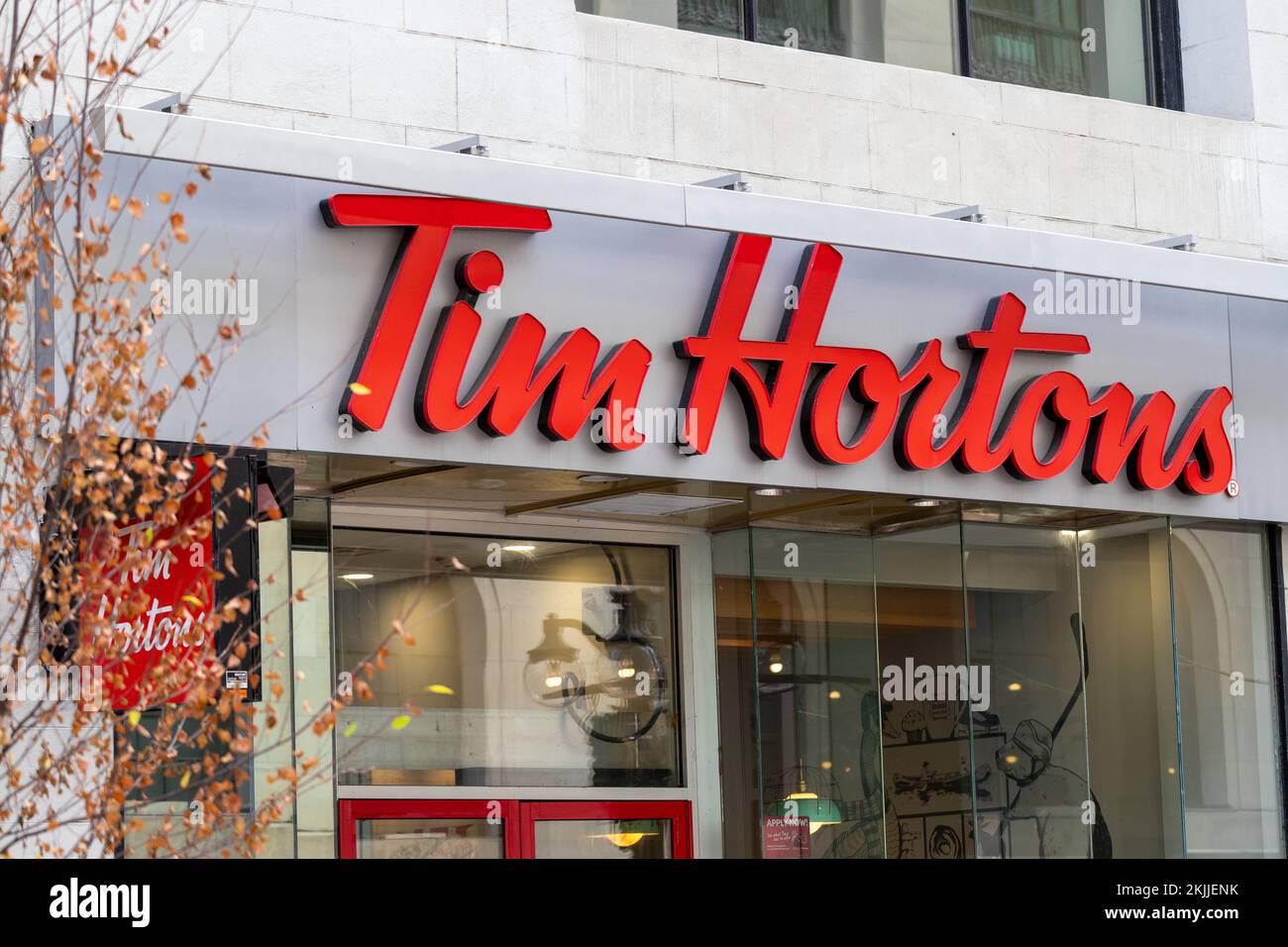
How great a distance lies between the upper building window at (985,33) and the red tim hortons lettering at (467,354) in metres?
2.16

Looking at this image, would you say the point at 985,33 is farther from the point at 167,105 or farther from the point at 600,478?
the point at 167,105

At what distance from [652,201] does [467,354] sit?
1228 millimetres

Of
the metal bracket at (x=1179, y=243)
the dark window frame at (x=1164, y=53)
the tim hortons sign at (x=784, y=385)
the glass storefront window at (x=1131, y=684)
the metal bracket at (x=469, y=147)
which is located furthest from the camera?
the dark window frame at (x=1164, y=53)

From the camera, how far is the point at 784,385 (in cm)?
1029

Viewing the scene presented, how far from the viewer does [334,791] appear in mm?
9836

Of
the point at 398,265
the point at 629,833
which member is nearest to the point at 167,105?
the point at 398,265

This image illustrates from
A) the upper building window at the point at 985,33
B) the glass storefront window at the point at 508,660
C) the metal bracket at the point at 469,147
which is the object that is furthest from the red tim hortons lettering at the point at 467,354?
the upper building window at the point at 985,33

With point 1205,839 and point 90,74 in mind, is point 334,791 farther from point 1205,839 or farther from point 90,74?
point 1205,839

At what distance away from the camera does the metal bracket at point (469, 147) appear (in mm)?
9555

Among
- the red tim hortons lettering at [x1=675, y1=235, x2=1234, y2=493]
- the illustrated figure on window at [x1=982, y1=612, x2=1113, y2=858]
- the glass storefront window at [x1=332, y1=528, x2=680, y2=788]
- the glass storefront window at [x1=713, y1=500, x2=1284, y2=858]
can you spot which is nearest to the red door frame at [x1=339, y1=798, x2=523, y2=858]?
the glass storefront window at [x1=332, y1=528, x2=680, y2=788]

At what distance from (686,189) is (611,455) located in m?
1.39

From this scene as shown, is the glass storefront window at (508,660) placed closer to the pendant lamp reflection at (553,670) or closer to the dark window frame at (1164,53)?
the pendant lamp reflection at (553,670)

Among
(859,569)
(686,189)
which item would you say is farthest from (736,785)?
(686,189)

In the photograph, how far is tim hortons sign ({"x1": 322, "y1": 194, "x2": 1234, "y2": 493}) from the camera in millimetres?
9195
